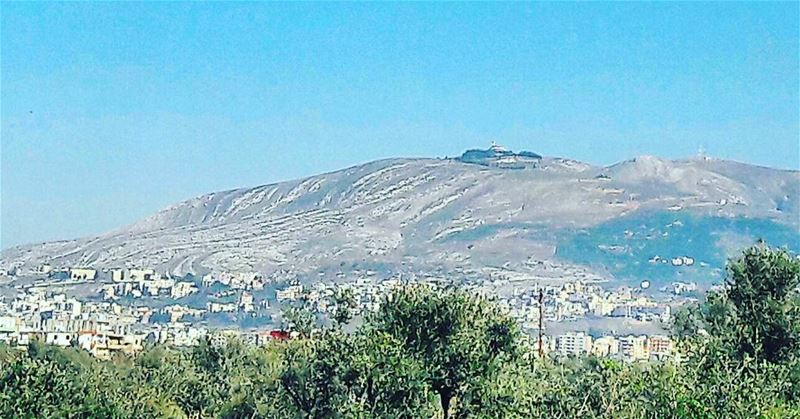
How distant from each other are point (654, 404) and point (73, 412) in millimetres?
14379

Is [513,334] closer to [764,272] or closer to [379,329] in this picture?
→ [379,329]

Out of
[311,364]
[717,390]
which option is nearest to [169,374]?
[311,364]

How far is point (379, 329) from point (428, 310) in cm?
145

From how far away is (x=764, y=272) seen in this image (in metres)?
31.0

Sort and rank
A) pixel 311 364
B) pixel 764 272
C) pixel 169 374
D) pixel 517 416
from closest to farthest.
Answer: pixel 517 416, pixel 764 272, pixel 311 364, pixel 169 374

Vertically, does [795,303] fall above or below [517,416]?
above

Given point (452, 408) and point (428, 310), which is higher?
point (428, 310)

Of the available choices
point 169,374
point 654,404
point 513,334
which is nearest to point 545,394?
point 513,334

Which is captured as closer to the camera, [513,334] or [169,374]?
[513,334]

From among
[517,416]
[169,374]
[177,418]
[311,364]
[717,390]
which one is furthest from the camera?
[169,374]

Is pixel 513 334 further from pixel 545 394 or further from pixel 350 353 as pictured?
pixel 350 353

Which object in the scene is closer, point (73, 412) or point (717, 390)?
point (717, 390)

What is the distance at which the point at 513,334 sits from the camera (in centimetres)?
3197


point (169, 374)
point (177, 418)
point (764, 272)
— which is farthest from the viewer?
point (169, 374)
